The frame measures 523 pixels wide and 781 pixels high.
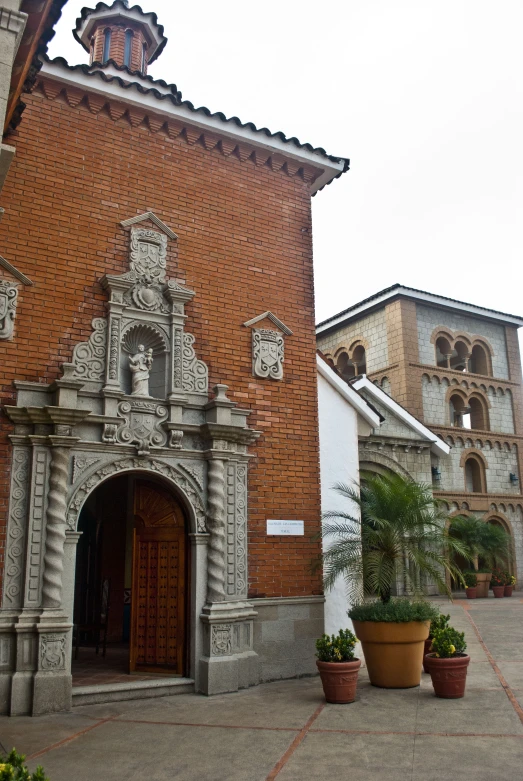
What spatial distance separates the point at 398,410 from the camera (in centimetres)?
2019

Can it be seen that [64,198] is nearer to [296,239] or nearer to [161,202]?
[161,202]

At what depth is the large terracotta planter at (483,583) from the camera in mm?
21406

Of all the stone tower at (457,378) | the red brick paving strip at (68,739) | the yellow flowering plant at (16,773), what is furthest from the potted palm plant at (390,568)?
the stone tower at (457,378)

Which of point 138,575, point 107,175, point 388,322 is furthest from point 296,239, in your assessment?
point 388,322

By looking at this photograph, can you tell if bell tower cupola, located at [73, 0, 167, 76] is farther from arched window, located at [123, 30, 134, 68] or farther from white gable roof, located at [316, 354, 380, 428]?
white gable roof, located at [316, 354, 380, 428]

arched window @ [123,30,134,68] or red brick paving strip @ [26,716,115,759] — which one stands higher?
arched window @ [123,30,134,68]

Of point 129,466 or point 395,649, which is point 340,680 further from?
point 129,466

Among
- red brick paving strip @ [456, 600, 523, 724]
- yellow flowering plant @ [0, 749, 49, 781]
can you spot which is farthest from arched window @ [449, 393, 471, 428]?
yellow flowering plant @ [0, 749, 49, 781]

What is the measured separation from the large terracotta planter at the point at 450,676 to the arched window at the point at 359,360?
18334mm

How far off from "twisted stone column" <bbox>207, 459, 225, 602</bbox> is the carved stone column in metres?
1.90

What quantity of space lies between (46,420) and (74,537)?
55.2 inches

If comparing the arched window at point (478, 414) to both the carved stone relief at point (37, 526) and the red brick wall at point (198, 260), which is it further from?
the carved stone relief at point (37, 526)

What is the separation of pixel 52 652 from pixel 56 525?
4.47 feet

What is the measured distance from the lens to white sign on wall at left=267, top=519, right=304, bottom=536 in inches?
370
